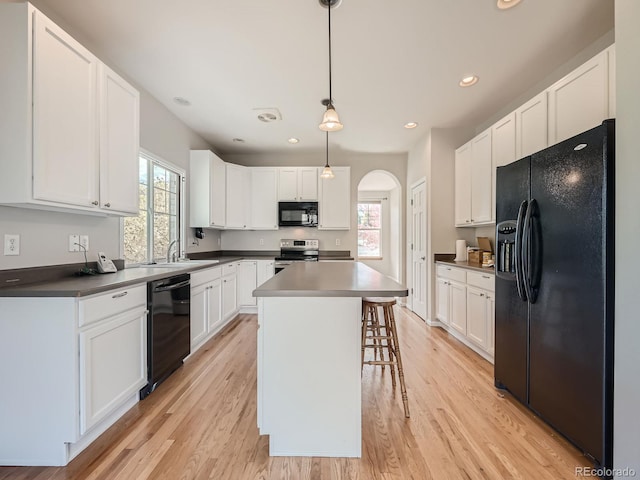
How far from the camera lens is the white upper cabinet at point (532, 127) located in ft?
8.04

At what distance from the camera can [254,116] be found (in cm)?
363

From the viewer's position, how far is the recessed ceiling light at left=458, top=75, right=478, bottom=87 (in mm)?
2730

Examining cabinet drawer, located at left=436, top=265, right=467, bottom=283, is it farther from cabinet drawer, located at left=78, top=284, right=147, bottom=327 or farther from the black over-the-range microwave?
cabinet drawer, located at left=78, top=284, right=147, bottom=327

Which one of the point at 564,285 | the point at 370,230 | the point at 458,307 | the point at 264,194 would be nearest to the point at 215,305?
the point at 264,194

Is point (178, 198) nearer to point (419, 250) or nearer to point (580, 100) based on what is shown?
point (419, 250)

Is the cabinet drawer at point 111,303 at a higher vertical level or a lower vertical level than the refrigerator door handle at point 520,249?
lower

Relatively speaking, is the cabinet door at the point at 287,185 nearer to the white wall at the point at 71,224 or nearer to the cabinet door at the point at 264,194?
the cabinet door at the point at 264,194

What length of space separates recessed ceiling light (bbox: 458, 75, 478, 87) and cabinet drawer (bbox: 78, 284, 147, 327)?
3265 mm

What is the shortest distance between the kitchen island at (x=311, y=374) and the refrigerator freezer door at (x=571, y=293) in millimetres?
1017

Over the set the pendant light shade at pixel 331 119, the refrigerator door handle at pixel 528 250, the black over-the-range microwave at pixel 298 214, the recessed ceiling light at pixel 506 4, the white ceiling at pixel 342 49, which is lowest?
the refrigerator door handle at pixel 528 250

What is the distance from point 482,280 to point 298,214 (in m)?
2.95

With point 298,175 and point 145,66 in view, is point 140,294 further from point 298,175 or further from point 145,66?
point 298,175

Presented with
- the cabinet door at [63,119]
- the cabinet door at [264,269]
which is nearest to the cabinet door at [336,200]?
the cabinet door at [264,269]

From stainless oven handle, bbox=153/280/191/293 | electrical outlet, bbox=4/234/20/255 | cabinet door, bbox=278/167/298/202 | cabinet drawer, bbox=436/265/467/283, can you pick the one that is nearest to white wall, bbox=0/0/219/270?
electrical outlet, bbox=4/234/20/255
